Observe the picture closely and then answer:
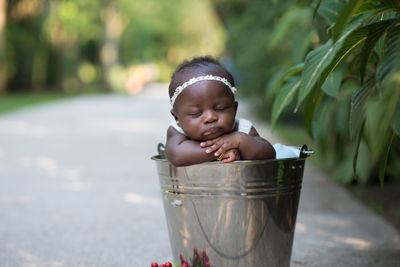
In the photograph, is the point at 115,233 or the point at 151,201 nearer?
the point at 115,233

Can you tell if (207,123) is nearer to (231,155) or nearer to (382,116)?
(231,155)

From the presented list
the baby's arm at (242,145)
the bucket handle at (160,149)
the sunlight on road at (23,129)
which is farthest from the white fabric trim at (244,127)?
the sunlight on road at (23,129)

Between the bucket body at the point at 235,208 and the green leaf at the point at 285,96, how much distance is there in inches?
16.1

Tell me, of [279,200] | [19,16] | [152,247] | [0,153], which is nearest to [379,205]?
[152,247]

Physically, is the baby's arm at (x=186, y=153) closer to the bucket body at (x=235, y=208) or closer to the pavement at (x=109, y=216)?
the bucket body at (x=235, y=208)

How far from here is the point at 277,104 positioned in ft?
8.06

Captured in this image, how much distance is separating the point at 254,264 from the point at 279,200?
0.94 feet

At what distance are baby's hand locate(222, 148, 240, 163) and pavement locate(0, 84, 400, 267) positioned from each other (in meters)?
0.94

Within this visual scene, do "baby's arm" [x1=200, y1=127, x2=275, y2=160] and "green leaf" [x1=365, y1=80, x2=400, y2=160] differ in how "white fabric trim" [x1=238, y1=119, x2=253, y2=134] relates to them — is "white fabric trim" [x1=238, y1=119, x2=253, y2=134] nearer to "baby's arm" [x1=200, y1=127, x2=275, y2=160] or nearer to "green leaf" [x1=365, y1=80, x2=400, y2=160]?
"baby's arm" [x1=200, y1=127, x2=275, y2=160]

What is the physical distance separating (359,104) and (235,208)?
641 millimetres

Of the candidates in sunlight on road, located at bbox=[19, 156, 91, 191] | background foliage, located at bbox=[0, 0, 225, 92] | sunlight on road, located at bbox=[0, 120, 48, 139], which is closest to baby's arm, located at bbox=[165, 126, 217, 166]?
sunlight on road, located at bbox=[19, 156, 91, 191]

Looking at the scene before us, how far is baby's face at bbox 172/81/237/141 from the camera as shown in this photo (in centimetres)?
201

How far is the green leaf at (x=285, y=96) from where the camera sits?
2.44 metres

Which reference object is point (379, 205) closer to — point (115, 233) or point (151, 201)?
point (151, 201)
